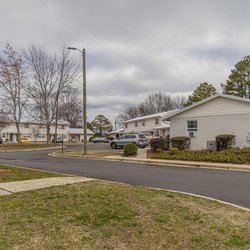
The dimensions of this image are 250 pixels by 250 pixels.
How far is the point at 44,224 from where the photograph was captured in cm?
488

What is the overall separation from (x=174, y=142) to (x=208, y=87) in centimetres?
3170

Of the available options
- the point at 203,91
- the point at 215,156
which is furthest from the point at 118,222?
the point at 203,91

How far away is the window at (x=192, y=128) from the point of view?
22.3 metres

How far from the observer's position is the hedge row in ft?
52.2

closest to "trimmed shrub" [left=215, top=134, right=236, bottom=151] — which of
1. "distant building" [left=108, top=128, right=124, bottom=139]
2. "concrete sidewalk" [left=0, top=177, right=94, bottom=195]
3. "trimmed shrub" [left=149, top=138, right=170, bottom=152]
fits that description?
"trimmed shrub" [left=149, top=138, right=170, bottom=152]

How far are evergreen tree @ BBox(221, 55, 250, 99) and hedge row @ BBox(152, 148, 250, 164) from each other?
29.3 metres

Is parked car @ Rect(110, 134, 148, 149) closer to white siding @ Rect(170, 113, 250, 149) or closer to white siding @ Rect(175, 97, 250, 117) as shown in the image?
white siding @ Rect(170, 113, 250, 149)

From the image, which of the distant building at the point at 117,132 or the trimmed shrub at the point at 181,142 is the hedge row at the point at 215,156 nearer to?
the trimmed shrub at the point at 181,142

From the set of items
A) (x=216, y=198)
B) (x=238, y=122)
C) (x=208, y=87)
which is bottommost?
(x=216, y=198)

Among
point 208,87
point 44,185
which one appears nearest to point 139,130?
point 208,87

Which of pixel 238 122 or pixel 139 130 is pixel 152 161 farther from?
pixel 139 130

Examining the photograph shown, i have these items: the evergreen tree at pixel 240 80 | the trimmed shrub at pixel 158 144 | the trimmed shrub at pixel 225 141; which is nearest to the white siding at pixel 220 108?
the trimmed shrub at pixel 225 141

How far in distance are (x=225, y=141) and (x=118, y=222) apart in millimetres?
15862

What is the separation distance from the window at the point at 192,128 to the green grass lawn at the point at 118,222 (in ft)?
51.1
